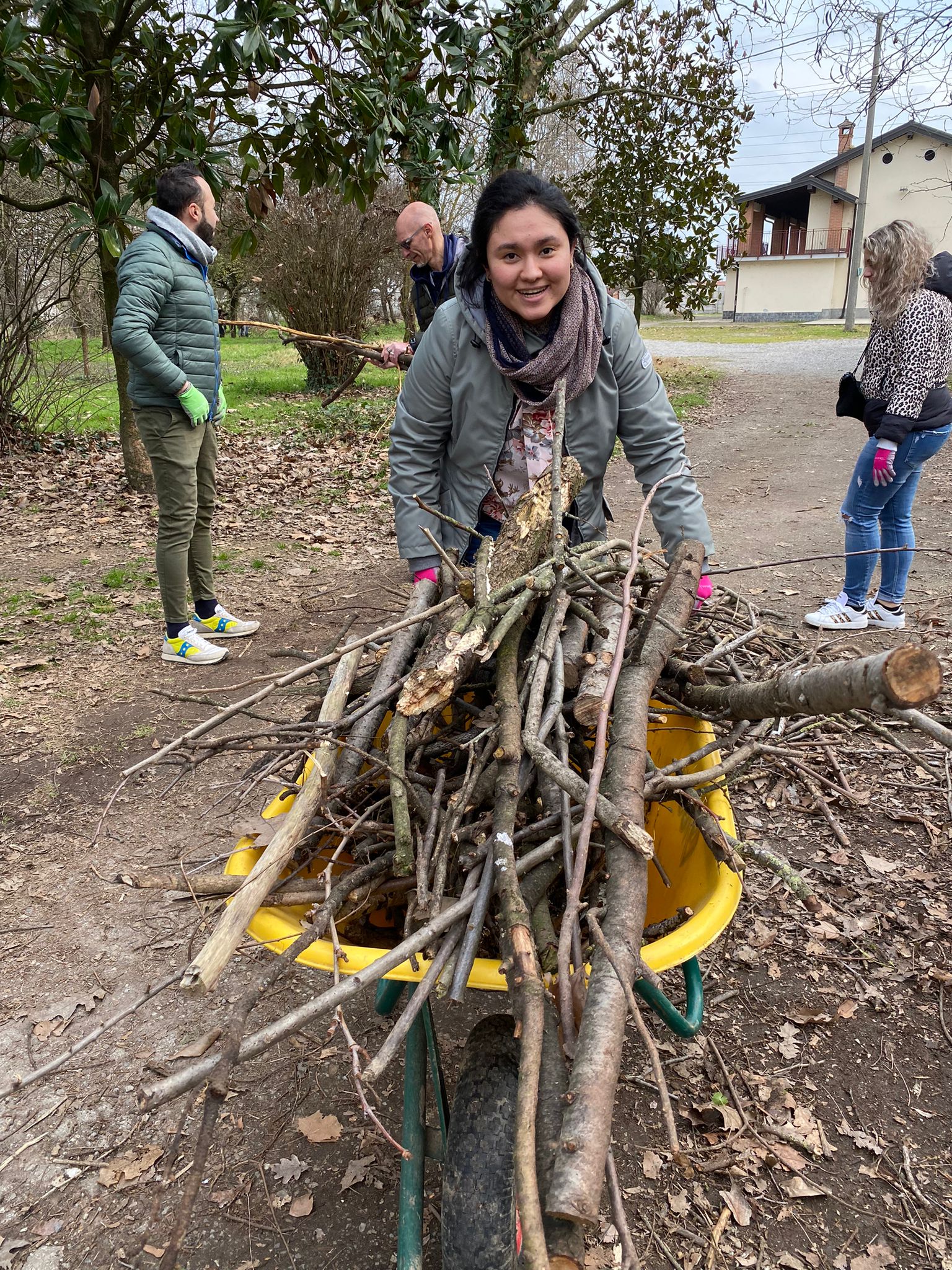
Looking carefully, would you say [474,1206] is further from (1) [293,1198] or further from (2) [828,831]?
(2) [828,831]

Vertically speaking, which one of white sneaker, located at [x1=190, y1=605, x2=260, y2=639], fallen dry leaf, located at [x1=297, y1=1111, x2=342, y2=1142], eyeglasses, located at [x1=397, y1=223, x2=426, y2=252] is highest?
eyeglasses, located at [x1=397, y1=223, x2=426, y2=252]

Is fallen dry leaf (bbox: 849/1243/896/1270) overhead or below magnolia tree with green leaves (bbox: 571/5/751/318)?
below

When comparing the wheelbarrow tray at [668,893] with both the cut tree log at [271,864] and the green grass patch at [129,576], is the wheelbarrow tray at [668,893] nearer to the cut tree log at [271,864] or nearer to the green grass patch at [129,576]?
the cut tree log at [271,864]

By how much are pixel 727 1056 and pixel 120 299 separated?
4184 mm

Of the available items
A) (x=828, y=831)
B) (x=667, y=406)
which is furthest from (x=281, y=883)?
(x=828, y=831)

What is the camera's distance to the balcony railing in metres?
36.7

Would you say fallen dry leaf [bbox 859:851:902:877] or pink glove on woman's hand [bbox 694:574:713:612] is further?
fallen dry leaf [bbox 859:851:902:877]

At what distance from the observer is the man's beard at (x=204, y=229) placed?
4.40m

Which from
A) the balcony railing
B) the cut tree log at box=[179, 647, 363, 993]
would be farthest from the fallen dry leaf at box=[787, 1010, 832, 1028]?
the balcony railing

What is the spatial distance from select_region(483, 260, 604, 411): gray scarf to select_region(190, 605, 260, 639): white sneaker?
319cm

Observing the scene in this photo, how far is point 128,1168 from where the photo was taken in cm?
218

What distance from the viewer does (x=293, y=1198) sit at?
6.89ft

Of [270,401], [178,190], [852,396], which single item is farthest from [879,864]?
[270,401]

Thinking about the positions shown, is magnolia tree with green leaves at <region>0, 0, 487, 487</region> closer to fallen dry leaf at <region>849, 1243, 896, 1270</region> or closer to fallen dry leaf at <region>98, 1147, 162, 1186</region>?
fallen dry leaf at <region>98, 1147, 162, 1186</region>
